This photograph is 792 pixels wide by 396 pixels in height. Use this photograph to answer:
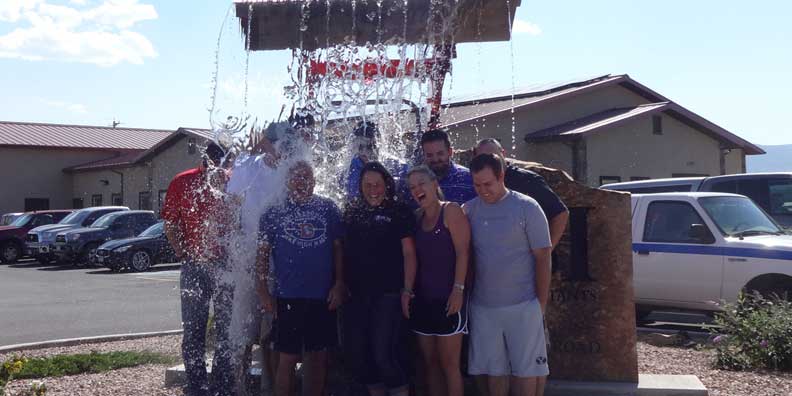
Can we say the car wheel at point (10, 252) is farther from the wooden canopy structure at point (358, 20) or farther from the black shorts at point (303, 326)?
the black shorts at point (303, 326)

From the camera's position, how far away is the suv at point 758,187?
1258 centimetres


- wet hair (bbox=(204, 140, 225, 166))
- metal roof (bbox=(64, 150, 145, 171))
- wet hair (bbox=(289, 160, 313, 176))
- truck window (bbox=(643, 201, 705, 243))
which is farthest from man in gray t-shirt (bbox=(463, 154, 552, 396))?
metal roof (bbox=(64, 150, 145, 171))

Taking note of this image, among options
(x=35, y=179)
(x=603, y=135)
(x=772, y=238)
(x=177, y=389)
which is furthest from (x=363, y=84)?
(x=35, y=179)

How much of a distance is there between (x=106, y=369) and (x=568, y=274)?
423cm

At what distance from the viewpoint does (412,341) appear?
5582mm

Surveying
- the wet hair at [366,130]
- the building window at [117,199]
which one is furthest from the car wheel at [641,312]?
the building window at [117,199]

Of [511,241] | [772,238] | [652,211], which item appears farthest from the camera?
[652,211]

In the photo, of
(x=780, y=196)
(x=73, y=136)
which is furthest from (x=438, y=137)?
(x=73, y=136)

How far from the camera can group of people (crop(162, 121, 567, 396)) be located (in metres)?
5.04

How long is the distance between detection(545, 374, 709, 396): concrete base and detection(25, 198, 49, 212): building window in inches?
1522

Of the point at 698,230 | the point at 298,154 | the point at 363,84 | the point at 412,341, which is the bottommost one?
the point at 412,341

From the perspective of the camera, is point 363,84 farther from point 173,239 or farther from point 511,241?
point 511,241

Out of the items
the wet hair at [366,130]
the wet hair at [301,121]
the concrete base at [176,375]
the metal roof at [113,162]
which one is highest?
the metal roof at [113,162]

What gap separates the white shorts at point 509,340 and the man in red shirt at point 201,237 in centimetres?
188
